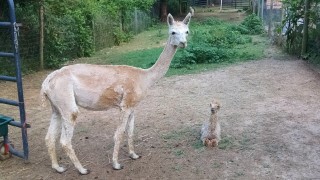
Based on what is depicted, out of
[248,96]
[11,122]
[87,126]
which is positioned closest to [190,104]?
[248,96]

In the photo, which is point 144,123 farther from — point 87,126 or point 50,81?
point 50,81

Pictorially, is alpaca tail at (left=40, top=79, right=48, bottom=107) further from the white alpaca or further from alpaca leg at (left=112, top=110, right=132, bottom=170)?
alpaca leg at (left=112, top=110, right=132, bottom=170)

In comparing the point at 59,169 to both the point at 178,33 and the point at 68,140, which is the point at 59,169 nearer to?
the point at 68,140

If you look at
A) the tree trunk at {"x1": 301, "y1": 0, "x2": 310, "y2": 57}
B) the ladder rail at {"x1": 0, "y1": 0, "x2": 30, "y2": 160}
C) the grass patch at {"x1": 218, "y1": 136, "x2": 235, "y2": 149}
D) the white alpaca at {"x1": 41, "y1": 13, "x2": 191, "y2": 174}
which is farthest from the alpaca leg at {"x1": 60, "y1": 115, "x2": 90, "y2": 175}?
the tree trunk at {"x1": 301, "y1": 0, "x2": 310, "y2": 57}

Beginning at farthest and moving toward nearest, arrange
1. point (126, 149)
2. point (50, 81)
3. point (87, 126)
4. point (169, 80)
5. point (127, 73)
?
1. point (169, 80)
2. point (87, 126)
3. point (126, 149)
4. point (127, 73)
5. point (50, 81)

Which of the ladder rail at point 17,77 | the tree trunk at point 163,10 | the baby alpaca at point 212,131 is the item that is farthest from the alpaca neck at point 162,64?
the tree trunk at point 163,10

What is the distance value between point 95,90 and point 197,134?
1964 mm

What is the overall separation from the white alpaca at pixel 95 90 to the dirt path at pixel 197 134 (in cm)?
46

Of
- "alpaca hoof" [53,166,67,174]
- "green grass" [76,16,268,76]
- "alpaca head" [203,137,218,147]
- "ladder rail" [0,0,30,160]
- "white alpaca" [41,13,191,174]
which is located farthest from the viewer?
"green grass" [76,16,268,76]

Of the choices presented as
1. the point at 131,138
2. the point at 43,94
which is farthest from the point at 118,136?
the point at 43,94

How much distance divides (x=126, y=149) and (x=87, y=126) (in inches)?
50.7

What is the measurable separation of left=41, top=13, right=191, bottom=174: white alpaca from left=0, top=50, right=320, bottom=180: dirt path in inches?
17.9

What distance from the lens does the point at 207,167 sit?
16.2ft

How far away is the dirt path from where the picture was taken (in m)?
4.90
